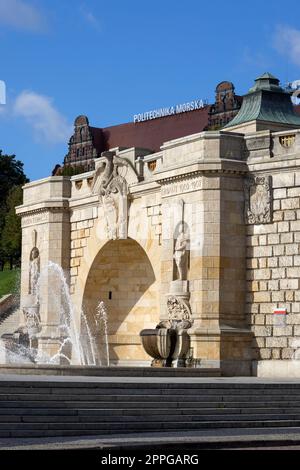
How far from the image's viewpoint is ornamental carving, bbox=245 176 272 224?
1232 inches

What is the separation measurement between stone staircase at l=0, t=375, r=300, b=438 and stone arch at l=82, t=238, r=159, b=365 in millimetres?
14859

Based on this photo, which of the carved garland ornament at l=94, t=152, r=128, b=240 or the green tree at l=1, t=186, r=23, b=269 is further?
the green tree at l=1, t=186, r=23, b=269

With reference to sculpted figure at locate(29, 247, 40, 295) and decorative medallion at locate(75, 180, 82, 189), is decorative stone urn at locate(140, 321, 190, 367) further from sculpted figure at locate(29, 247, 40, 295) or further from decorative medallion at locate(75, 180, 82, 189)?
sculpted figure at locate(29, 247, 40, 295)

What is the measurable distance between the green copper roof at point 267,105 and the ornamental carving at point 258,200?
2841 mm

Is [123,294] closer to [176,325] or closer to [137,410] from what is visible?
[176,325]

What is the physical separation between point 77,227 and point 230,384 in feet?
57.8

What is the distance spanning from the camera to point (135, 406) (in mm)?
21094

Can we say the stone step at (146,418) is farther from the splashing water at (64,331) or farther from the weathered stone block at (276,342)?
the splashing water at (64,331)

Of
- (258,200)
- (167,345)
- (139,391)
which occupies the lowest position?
(139,391)

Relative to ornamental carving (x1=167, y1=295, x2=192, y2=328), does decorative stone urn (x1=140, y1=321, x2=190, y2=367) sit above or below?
below

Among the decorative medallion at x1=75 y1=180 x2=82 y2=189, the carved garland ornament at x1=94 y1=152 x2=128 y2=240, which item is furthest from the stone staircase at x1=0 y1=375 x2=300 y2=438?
the decorative medallion at x1=75 y1=180 x2=82 y2=189

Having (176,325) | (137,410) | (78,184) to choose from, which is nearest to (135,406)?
(137,410)

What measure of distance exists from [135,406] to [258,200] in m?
11.5
